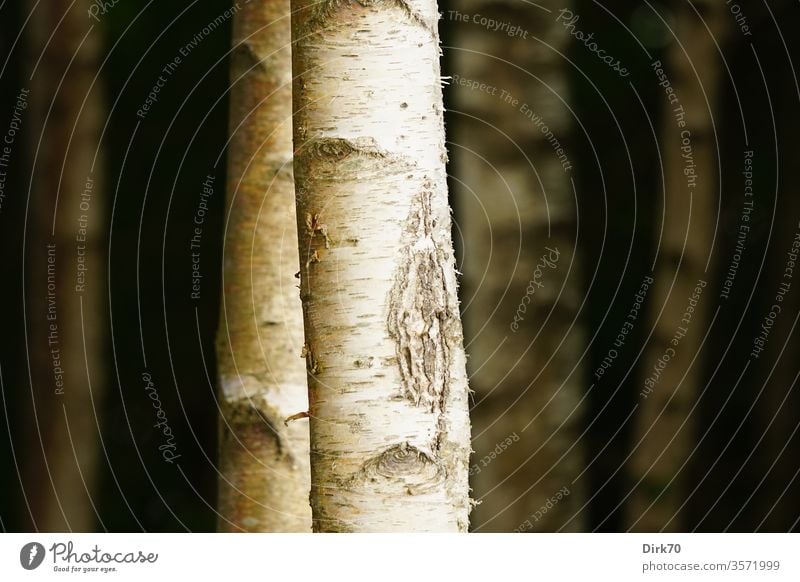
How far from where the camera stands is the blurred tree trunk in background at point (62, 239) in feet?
10.8

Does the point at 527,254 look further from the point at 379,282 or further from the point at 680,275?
the point at 379,282

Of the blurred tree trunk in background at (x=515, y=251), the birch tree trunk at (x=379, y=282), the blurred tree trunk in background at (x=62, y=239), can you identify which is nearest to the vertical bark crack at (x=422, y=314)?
the birch tree trunk at (x=379, y=282)

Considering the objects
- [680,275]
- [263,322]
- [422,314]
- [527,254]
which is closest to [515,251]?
[527,254]

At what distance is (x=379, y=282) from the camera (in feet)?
4.01

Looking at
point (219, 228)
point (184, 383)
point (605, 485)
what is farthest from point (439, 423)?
point (184, 383)

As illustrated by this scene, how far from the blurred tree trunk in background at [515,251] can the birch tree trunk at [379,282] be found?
1.64 m

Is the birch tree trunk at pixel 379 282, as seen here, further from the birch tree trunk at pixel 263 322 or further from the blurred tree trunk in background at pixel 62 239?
the blurred tree trunk in background at pixel 62 239

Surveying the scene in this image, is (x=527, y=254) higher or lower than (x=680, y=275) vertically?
higher

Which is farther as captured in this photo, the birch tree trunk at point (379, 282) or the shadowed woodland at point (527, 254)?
the shadowed woodland at point (527, 254)

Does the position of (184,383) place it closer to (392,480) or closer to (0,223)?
(0,223)

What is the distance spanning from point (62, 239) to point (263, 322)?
1.72 metres

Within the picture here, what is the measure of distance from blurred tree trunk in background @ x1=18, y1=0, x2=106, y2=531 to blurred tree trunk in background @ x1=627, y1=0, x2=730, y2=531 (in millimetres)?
2165

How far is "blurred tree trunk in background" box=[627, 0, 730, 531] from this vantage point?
3.15m
